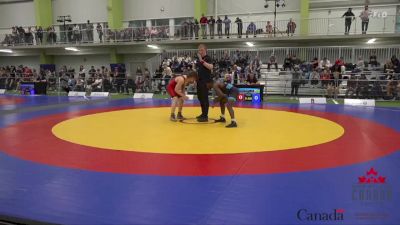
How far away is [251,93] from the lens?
15.7 metres

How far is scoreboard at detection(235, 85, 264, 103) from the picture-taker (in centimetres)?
1557

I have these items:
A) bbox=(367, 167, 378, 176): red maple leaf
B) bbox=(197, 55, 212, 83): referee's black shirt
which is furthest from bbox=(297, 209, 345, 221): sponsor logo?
bbox=(197, 55, 212, 83): referee's black shirt

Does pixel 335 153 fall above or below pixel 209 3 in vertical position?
below

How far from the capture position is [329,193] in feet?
13.9

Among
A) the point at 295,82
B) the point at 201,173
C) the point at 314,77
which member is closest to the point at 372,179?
the point at 201,173

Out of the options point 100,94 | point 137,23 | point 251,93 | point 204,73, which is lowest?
point 100,94

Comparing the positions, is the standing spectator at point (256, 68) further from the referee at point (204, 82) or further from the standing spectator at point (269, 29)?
the referee at point (204, 82)

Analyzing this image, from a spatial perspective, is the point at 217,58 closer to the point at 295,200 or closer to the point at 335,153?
the point at 335,153

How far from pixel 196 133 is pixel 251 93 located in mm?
8370

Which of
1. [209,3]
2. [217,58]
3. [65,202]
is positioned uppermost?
[209,3]

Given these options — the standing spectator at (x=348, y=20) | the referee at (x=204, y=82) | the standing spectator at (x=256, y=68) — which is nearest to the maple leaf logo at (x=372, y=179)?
the referee at (x=204, y=82)

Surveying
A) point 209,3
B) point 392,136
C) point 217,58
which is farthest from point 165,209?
point 209,3

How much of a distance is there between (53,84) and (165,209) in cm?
2339

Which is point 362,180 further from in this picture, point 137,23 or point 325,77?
point 137,23
